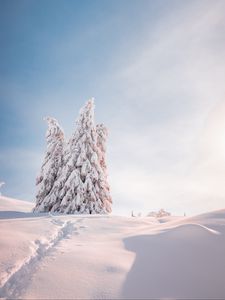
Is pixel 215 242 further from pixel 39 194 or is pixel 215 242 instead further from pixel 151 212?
pixel 151 212

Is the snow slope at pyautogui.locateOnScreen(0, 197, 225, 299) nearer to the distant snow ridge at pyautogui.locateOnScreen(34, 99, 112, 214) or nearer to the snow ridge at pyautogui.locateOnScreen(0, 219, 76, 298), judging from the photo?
the snow ridge at pyautogui.locateOnScreen(0, 219, 76, 298)

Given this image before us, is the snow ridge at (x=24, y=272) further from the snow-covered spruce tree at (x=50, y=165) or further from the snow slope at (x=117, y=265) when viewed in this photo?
the snow-covered spruce tree at (x=50, y=165)

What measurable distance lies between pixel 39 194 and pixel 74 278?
53.3 feet

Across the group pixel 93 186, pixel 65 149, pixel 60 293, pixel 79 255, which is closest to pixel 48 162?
pixel 65 149

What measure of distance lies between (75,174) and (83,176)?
810 millimetres

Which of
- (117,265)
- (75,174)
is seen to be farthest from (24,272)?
(75,174)

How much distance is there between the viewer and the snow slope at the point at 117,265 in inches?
127

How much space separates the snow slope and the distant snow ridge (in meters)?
11.0

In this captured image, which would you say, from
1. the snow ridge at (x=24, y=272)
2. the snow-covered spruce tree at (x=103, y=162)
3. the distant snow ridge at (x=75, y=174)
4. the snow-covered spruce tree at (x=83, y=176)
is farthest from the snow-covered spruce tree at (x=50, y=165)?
the snow ridge at (x=24, y=272)

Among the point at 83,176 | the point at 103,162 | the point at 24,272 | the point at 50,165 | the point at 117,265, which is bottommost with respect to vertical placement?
the point at 24,272

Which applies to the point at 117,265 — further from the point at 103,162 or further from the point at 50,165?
the point at 103,162

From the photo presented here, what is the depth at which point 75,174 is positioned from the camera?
1761 cm

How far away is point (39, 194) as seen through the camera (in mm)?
18766

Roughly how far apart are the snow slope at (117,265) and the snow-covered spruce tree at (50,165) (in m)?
13.0
